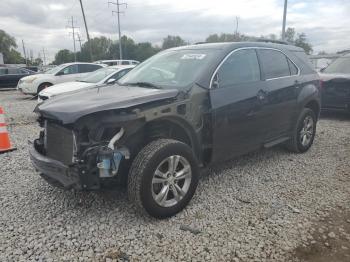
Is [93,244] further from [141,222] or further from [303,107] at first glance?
[303,107]

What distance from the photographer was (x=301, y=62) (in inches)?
210

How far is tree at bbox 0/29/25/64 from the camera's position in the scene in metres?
80.6

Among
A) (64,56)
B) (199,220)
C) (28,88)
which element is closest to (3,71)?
(28,88)

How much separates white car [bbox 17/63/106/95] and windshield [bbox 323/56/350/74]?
946 cm

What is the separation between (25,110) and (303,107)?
9305 millimetres

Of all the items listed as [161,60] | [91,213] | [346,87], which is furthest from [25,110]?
[346,87]

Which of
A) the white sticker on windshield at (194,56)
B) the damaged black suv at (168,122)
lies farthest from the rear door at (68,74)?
the white sticker on windshield at (194,56)

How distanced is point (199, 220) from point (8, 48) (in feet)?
307

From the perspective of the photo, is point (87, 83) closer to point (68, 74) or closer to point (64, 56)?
point (68, 74)

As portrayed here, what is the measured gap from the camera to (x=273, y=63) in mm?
4723

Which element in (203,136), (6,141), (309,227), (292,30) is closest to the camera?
(309,227)

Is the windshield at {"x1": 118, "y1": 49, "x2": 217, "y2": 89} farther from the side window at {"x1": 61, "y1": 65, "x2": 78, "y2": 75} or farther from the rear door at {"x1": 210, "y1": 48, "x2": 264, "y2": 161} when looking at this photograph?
the side window at {"x1": 61, "y1": 65, "x2": 78, "y2": 75}

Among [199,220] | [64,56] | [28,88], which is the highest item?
[64,56]

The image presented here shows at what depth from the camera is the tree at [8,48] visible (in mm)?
80625
